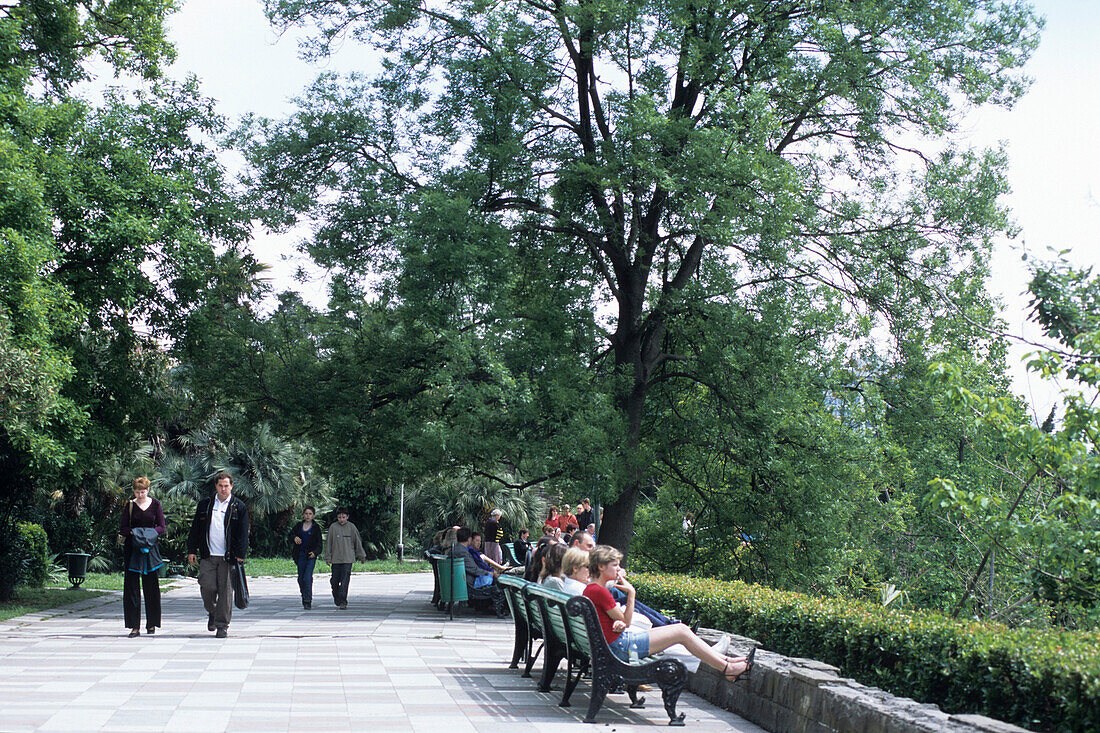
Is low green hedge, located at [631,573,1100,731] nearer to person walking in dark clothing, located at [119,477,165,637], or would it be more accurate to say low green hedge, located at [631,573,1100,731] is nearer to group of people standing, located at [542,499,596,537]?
person walking in dark clothing, located at [119,477,165,637]

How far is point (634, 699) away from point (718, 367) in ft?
31.9

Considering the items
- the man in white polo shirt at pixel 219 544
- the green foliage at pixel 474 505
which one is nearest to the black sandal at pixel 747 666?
the man in white polo shirt at pixel 219 544

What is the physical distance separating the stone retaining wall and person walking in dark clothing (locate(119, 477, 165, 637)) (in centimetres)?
689

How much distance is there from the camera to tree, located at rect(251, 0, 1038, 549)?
1625cm

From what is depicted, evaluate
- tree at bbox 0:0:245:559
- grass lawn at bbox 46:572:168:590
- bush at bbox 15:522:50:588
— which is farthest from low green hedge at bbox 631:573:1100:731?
grass lawn at bbox 46:572:168:590

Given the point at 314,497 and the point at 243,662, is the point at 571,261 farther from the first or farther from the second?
the point at 314,497

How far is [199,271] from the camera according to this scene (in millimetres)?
17094

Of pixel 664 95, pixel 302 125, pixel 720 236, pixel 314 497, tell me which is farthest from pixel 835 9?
pixel 314 497

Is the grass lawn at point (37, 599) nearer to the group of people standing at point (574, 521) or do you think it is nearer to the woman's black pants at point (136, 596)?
the woman's black pants at point (136, 596)

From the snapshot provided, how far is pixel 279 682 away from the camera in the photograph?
29.7 feet

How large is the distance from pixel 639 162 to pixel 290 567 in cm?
2109

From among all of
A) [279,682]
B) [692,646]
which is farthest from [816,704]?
[279,682]

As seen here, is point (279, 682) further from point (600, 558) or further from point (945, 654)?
point (945, 654)

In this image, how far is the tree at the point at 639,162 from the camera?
16250mm
